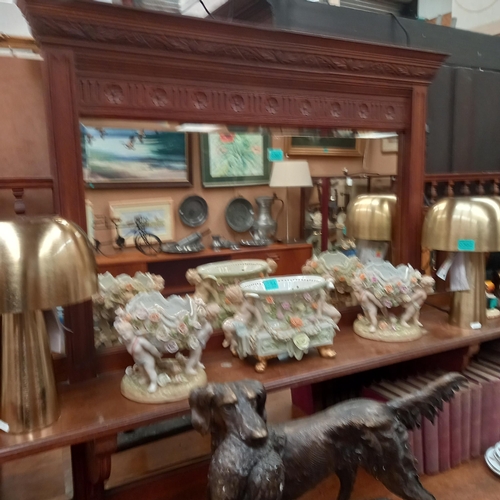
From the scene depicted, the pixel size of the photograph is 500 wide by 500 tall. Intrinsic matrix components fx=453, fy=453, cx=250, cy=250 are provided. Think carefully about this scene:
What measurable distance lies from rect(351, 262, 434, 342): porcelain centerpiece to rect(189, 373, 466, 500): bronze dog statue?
0.81 ft

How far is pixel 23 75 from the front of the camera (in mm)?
849

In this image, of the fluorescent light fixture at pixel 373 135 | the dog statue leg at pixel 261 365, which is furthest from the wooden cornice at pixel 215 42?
the dog statue leg at pixel 261 365

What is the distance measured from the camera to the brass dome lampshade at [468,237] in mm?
1022

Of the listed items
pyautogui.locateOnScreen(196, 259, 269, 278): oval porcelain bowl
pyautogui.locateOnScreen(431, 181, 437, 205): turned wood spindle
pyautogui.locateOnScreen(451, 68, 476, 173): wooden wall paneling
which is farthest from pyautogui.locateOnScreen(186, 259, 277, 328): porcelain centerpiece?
pyautogui.locateOnScreen(451, 68, 476, 173): wooden wall paneling

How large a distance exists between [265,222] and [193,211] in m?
0.18

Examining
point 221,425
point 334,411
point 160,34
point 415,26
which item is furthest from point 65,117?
point 415,26

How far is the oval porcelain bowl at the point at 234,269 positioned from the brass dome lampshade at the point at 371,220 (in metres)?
0.30

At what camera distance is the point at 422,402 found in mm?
768

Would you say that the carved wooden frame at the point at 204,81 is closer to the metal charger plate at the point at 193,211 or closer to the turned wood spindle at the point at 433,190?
the turned wood spindle at the point at 433,190

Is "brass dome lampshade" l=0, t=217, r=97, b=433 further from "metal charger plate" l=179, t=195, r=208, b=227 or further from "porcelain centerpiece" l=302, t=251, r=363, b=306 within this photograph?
"porcelain centerpiece" l=302, t=251, r=363, b=306

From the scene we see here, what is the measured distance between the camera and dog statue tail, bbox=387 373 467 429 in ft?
2.50

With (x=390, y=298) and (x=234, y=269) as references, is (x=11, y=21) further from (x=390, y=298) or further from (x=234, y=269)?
(x=390, y=298)

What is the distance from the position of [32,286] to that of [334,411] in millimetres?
502

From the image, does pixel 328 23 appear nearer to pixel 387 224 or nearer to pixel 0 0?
pixel 387 224
